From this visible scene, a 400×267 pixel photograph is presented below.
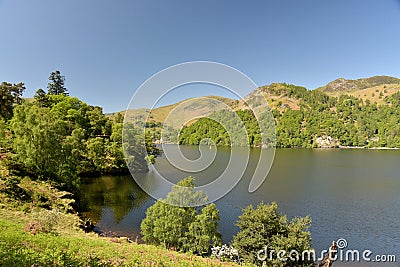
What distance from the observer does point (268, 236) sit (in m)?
15.3

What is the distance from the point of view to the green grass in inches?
347

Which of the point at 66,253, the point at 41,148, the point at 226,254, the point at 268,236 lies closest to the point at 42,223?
the point at 66,253

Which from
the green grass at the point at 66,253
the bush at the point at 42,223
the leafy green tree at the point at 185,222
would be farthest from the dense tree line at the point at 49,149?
the green grass at the point at 66,253

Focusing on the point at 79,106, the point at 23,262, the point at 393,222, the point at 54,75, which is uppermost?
the point at 54,75

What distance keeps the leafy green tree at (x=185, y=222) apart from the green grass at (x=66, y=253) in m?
5.65

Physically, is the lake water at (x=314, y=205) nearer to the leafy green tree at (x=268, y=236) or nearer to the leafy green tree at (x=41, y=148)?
the leafy green tree at (x=268, y=236)

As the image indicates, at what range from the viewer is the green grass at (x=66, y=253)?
8.80 m

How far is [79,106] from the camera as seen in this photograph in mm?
65812

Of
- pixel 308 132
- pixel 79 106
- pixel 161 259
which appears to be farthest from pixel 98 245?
pixel 308 132

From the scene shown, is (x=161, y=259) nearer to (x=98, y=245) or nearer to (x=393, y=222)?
(x=98, y=245)

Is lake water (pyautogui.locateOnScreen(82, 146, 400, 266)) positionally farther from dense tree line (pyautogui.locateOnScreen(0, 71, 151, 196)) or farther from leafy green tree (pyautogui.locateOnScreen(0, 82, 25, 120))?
leafy green tree (pyautogui.locateOnScreen(0, 82, 25, 120))

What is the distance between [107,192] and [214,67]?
1290 inches

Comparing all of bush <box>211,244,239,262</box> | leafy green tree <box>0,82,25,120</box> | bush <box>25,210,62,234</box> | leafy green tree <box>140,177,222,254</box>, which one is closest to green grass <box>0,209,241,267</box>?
bush <box>25,210,62,234</box>

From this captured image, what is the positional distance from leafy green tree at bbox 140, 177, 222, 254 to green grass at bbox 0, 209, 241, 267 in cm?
565
